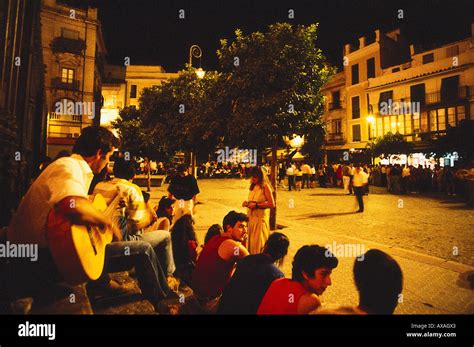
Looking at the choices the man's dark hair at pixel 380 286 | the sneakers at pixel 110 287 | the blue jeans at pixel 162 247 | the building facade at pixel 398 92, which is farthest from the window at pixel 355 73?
the man's dark hair at pixel 380 286

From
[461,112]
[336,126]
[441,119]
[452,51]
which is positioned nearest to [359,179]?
[461,112]

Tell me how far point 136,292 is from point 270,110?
5.38 m

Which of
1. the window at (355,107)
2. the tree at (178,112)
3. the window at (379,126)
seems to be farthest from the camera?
the window at (355,107)

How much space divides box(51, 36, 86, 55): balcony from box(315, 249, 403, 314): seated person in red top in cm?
3779

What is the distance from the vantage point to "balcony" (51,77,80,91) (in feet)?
102

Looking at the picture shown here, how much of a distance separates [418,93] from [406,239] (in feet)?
95.9

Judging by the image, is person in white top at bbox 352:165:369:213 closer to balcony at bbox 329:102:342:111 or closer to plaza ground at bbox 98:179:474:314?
plaza ground at bbox 98:179:474:314

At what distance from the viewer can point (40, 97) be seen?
11.6m

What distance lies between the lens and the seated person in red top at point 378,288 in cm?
175

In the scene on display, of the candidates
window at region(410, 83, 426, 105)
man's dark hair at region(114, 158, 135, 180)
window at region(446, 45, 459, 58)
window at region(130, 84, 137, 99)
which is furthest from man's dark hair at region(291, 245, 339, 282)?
window at region(130, 84, 137, 99)

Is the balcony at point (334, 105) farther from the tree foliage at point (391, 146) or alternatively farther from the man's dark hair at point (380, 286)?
the man's dark hair at point (380, 286)

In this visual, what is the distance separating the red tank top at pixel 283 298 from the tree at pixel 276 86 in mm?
5706
